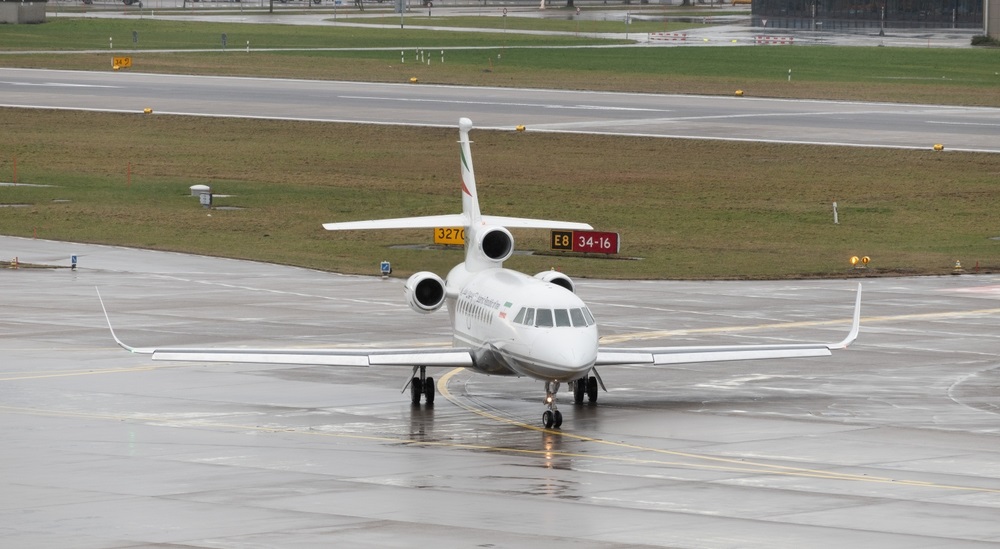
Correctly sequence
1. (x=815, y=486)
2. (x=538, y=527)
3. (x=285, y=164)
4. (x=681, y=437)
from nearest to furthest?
1. (x=538, y=527)
2. (x=815, y=486)
3. (x=681, y=437)
4. (x=285, y=164)

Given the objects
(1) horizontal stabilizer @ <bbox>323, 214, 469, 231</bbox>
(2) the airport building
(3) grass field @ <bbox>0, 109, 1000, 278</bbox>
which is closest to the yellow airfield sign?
(3) grass field @ <bbox>0, 109, 1000, 278</bbox>

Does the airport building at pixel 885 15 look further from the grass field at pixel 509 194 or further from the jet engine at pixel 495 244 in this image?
the jet engine at pixel 495 244

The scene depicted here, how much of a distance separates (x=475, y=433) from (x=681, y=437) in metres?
3.95

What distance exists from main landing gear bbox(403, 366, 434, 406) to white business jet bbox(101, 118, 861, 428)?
21 millimetres

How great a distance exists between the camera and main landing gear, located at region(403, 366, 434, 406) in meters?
34.9

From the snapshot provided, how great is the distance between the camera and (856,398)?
3525cm

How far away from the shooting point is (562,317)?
32.1 m

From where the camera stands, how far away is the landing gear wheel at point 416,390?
34.9 meters

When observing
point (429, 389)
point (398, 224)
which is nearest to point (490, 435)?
point (429, 389)

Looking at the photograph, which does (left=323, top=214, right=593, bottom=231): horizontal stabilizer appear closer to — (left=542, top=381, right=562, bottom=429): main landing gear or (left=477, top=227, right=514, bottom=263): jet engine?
(left=477, top=227, right=514, bottom=263): jet engine

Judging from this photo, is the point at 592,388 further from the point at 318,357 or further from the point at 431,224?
the point at 318,357

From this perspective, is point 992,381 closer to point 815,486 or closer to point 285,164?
point 815,486

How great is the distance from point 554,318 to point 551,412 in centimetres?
182

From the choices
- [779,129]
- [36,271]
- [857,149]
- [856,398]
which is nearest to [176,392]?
[856,398]
